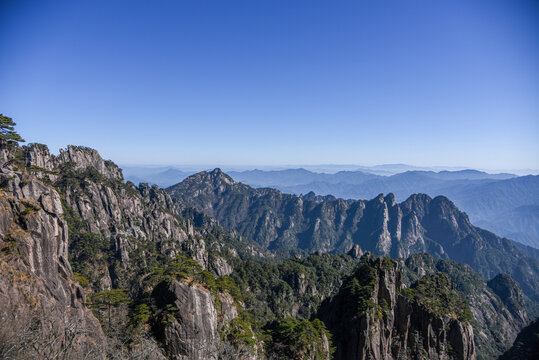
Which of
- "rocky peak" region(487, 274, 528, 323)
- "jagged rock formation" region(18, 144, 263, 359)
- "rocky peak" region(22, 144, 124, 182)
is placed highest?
"rocky peak" region(22, 144, 124, 182)

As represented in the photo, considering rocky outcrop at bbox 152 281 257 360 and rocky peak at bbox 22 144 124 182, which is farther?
rocky peak at bbox 22 144 124 182

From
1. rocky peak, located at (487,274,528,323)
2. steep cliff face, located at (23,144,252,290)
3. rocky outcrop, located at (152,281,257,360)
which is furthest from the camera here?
rocky peak, located at (487,274,528,323)

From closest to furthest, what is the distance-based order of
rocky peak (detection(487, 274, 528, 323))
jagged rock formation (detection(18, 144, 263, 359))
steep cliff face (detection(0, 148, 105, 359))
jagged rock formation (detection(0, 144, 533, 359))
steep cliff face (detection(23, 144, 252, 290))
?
steep cliff face (detection(0, 148, 105, 359))
jagged rock formation (detection(0, 144, 533, 359))
jagged rock formation (detection(18, 144, 263, 359))
steep cliff face (detection(23, 144, 252, 290))
rocky peak (detection(487, 274, 528, 323))

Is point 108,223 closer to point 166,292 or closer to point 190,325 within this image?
point 166,292

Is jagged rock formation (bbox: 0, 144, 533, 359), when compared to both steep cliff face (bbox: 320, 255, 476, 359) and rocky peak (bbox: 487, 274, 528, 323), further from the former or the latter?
rocky peak (bbox: 487, 274, 528, 323)

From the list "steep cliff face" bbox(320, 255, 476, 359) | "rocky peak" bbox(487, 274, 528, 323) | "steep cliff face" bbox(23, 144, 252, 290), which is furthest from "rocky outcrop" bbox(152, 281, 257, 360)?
"rocky peak" bbox(487, 274, 528, 323)

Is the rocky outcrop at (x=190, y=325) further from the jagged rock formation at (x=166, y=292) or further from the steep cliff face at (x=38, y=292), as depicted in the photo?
the steep cliff face at (x=38, y=292)
